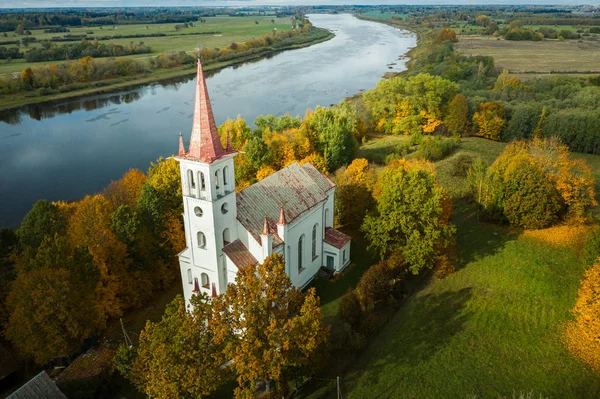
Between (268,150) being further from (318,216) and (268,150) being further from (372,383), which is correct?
(372,383)

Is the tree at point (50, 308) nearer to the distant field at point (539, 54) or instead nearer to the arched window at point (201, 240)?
the arched window at point (201, 240)

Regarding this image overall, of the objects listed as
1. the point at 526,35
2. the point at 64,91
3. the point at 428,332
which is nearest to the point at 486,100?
the point at 428,332

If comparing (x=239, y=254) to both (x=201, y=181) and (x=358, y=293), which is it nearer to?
(x=201, y=181)

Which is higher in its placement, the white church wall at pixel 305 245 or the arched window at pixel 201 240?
the arched window at pixel 201 240

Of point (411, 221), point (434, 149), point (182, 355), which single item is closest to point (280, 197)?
point (411, 221)

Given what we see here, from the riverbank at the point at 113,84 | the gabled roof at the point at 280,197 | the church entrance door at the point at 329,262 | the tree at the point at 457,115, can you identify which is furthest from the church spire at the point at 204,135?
the riverbank at the point at 113,84

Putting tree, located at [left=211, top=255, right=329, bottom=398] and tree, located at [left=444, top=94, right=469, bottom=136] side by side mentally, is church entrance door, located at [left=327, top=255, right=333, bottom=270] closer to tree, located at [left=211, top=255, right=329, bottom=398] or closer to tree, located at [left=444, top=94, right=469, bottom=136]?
tree, located at [left=211, top=255, right=329, bottom=398]
